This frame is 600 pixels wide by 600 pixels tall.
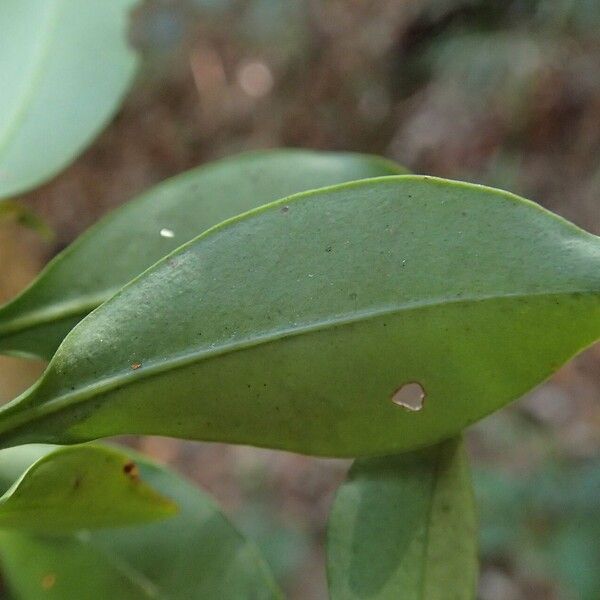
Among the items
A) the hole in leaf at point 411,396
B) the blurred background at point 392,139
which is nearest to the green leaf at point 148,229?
the hole in leaf at point 411,396

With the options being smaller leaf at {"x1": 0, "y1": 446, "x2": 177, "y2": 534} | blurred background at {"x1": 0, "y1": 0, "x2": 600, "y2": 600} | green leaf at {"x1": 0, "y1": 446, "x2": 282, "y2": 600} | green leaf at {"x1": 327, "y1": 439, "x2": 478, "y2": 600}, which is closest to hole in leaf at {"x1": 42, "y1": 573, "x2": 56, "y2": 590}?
green leaf at {"x1": 0, "y1": 446, "x2": 282, "y2": 600}

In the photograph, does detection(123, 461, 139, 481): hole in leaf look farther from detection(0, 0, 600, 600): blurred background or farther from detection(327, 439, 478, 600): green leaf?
detection(0, 0, 600, 600): blurred background

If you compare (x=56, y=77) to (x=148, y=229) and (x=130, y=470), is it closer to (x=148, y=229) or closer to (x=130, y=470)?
(x=148, y=229)

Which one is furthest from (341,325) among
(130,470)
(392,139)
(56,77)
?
(392,139)

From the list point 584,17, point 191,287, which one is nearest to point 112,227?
point 191,287

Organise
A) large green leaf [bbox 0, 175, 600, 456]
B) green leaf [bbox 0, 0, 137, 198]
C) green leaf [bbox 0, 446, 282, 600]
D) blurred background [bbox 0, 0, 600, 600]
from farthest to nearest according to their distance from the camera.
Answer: blurred background [bbox 0, 0, 600, 600], green leaf [bbox 0, 0, 137, 198], green leaf [bbox 0, 446, 282, 600], large green leaf [bbox 0, 175, 600, 456]

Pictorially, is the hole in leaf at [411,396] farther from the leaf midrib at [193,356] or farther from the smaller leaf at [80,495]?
the smaller leaf at [80,495]
